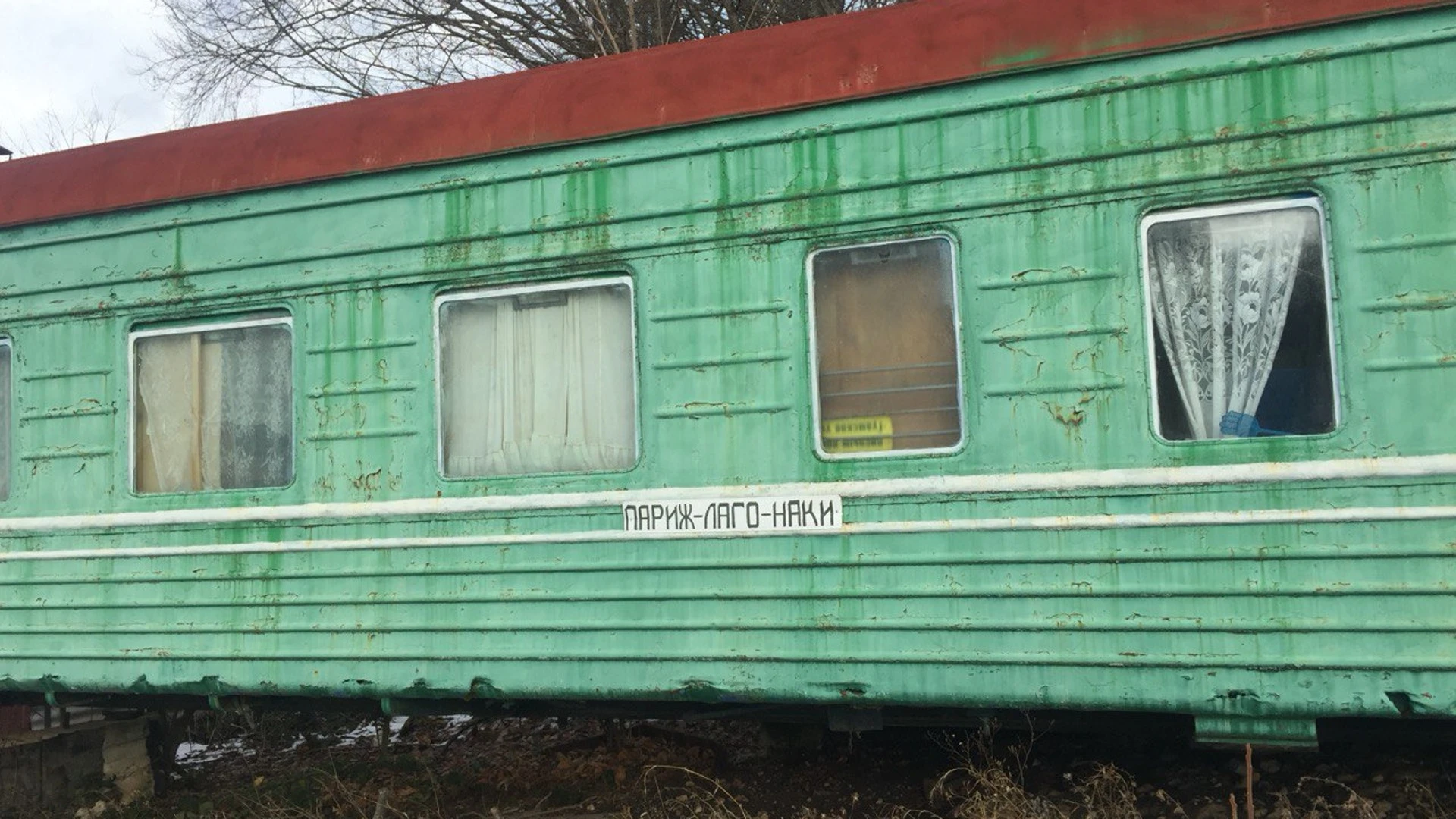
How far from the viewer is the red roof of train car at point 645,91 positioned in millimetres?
3822

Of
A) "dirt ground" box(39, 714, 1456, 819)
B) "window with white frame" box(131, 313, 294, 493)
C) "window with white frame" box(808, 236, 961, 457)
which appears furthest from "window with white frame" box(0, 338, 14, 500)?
"window with white frame" box(808, 236, 961, 457)

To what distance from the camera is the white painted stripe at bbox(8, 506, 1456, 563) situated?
3.53m

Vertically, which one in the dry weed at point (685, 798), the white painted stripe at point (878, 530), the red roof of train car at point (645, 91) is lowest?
the dry weed at point (685, 798)

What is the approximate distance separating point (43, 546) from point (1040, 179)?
4.21 meters

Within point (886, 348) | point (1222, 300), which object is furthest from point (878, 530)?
point (1222, 300)

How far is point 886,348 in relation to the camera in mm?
4094

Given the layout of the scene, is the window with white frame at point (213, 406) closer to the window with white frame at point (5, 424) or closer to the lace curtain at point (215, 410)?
the lace curtain at point (215, 410)

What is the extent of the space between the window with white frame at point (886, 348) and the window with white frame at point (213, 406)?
7.10 feet

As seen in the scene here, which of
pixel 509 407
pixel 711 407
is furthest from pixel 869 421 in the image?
pixel 509 407

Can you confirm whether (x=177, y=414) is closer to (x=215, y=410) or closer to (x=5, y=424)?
(x=215, y=410)

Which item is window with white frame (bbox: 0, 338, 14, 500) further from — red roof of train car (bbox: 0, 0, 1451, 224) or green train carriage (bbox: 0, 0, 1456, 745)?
red roof of train car (bbox: 0, 0, 1451, 224)

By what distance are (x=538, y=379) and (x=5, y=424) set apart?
8.27 feet

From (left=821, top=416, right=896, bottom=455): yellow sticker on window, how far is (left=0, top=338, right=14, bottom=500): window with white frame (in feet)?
11.8

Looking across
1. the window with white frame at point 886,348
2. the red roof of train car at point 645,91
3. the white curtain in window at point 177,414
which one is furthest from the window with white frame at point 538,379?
the white curtain in window at point 177,414
